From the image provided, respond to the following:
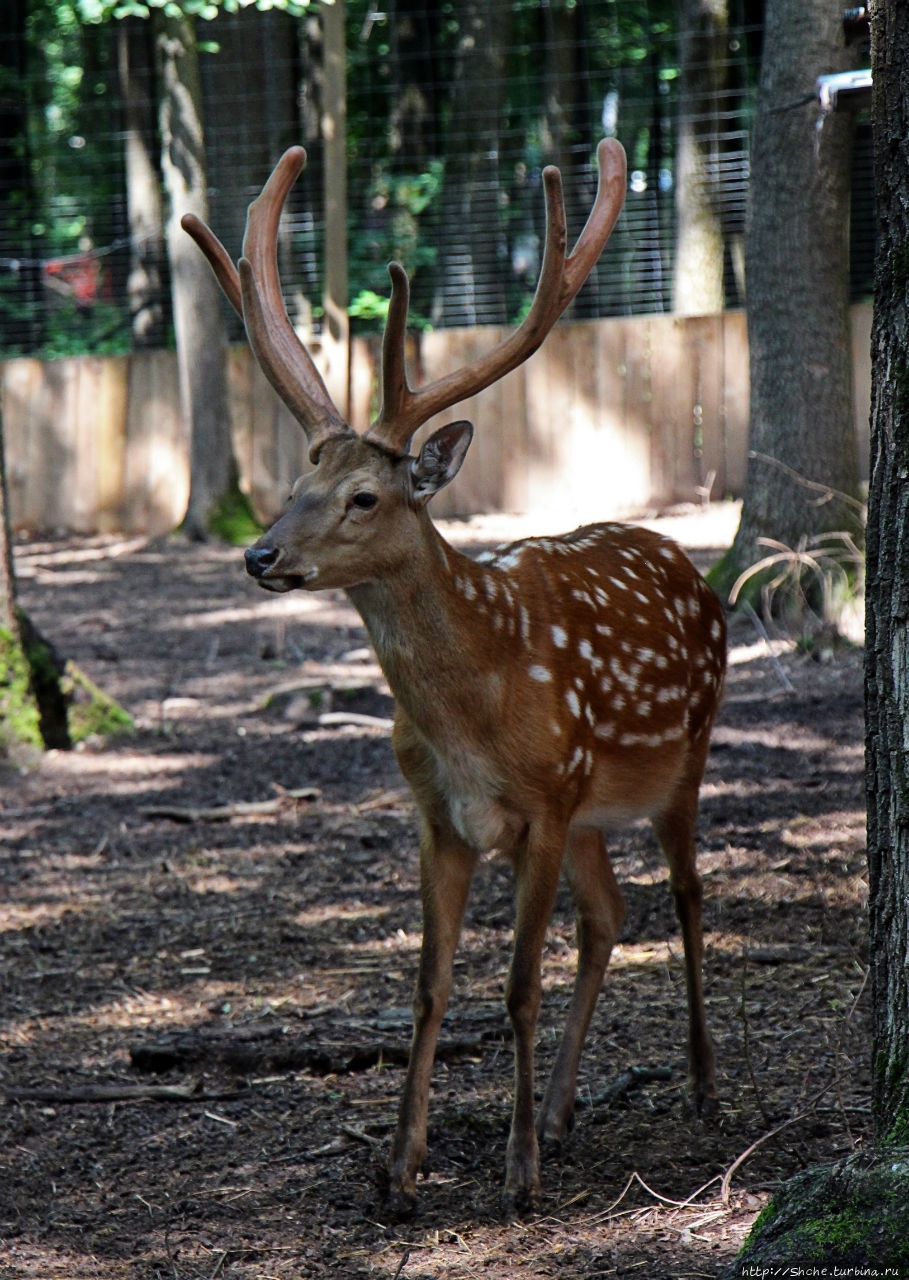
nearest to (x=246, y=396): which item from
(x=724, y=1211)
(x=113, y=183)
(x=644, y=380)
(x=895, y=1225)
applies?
(x=644, y=380)

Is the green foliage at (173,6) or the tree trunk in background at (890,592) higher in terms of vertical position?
the green foliage at (173,6)

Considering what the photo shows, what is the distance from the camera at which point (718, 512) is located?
38.7 ft

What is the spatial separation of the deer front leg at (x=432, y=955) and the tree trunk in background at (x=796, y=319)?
15.6 ft

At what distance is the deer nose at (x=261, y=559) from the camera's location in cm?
345

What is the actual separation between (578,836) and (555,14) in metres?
15.2

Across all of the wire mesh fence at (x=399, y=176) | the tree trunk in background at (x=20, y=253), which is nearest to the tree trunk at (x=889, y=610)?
the wire mesh fence at (x=399, y=176)

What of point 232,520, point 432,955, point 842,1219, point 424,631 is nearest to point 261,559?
point 424,631

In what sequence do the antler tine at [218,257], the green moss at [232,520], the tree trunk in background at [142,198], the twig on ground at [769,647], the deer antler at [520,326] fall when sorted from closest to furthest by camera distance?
1. the deer antler at [520,326]
2. the antler tine at [218,257]
3. the twig on ground at [769,647]
4. the green moss at [232,520]
5. the tree trunk in background at [142,198]

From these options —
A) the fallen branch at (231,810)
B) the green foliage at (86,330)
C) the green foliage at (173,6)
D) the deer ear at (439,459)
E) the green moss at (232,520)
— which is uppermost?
the green foliage at (173,6)

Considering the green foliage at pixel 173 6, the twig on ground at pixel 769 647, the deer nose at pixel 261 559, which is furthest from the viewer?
the green foliage at pixel 173 6

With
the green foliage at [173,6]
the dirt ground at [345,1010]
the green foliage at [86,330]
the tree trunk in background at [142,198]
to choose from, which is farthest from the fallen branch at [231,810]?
the green foliage at [86,330]

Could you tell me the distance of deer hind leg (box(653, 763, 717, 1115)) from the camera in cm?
381

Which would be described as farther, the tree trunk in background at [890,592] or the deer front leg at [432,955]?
the deer front leg at [432,955]

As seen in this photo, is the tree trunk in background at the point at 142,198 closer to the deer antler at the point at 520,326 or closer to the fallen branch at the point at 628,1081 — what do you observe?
the deer antler at the point at 520,326
